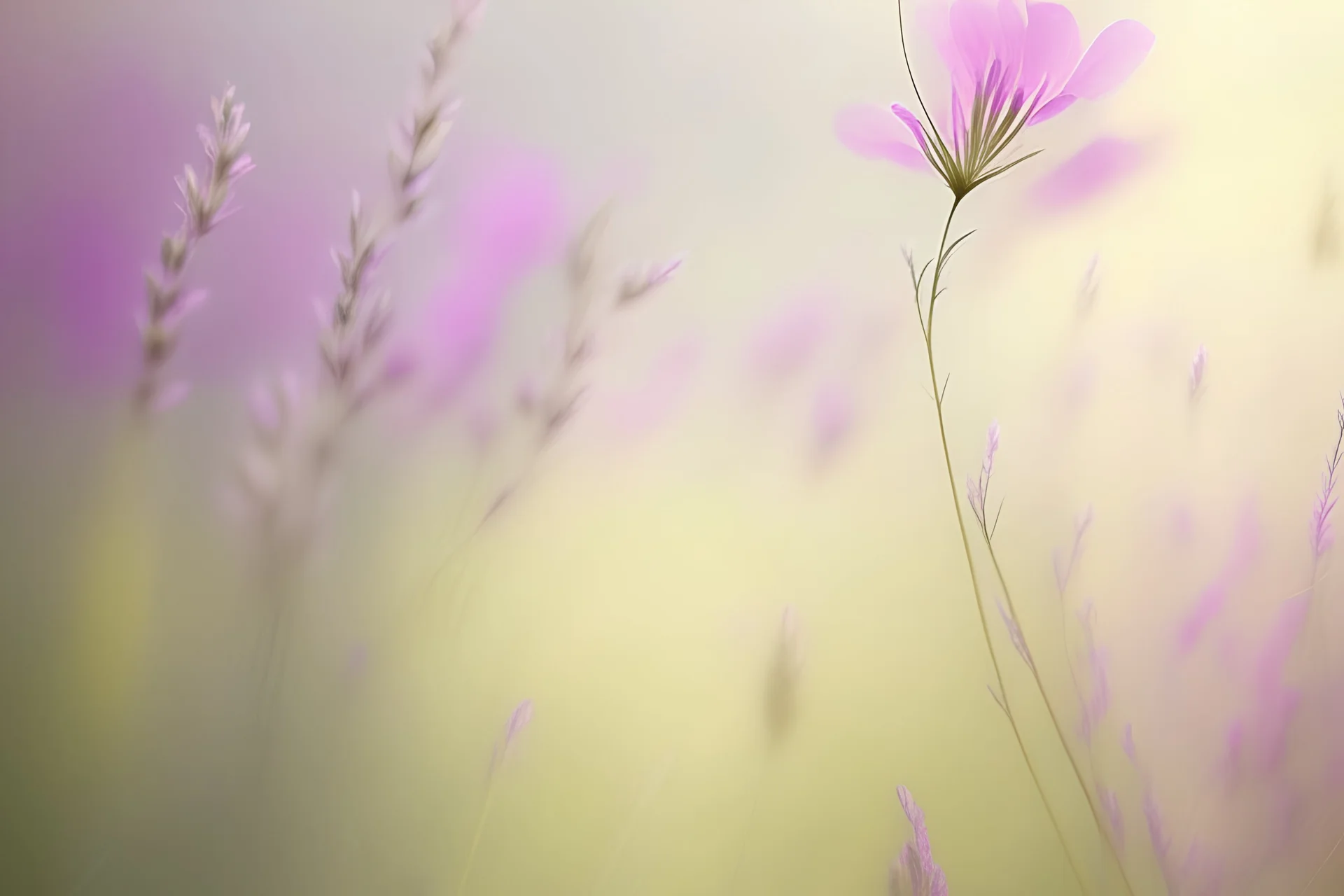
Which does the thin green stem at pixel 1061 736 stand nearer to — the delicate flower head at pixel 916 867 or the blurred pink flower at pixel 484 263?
the delicate flower head at pixel 916 867

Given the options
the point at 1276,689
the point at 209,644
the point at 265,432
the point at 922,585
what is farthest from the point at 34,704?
the point at 1276,689

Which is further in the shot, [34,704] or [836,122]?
[836,122]

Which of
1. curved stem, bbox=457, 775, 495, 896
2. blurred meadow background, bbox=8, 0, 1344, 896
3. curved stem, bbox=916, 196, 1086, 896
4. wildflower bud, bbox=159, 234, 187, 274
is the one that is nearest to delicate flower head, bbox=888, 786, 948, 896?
blurred meadow background, bbox=8, 0, 1344, 896

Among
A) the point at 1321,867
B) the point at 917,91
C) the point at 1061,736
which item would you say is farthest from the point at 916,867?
the point at 917,91

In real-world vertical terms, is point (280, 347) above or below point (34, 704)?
above

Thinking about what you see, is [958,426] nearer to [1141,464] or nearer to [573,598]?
[1141,464]

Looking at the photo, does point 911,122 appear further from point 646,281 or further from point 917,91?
point 646,281
